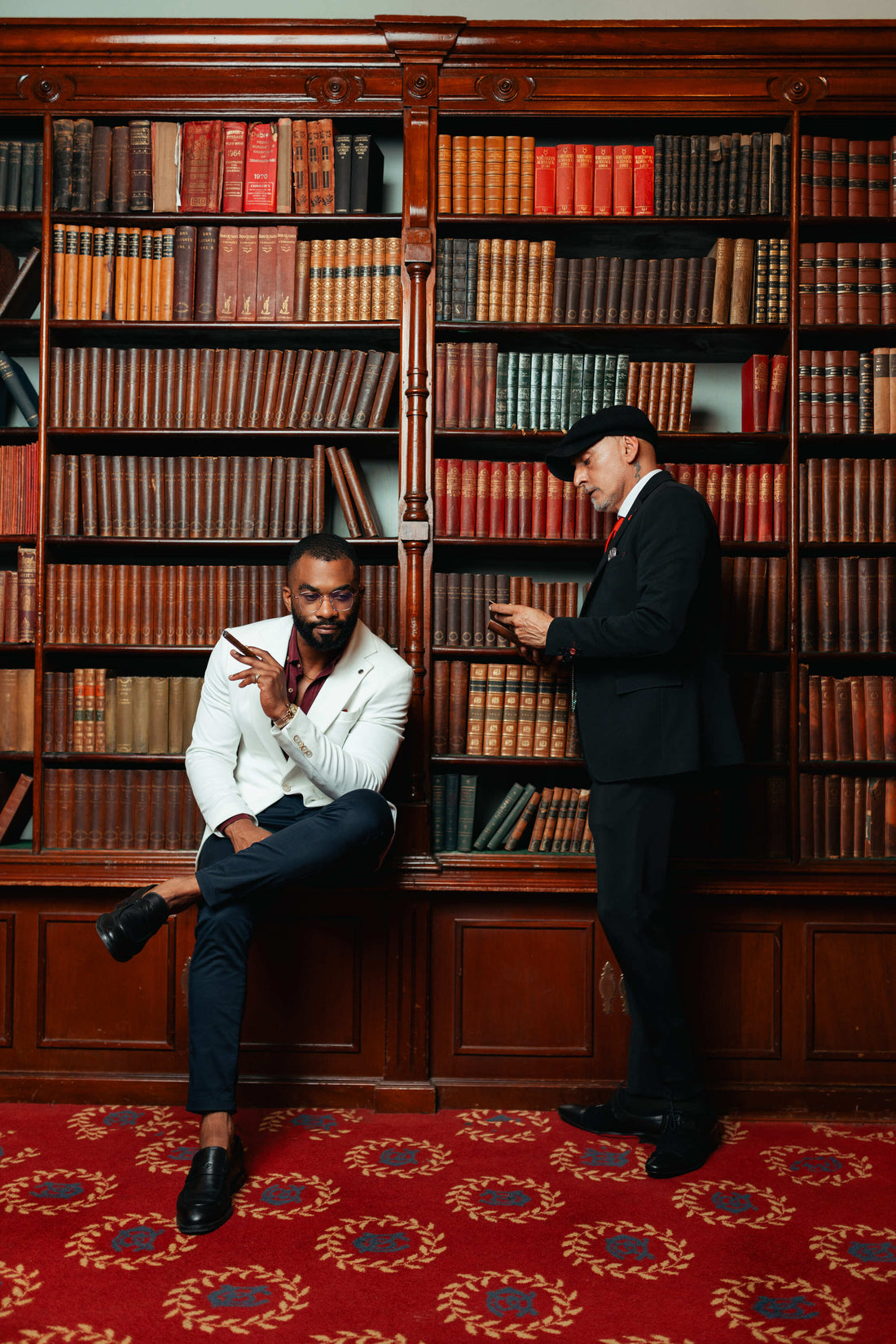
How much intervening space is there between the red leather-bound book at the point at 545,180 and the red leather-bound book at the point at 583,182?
61 mm

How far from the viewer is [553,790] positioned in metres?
2.79

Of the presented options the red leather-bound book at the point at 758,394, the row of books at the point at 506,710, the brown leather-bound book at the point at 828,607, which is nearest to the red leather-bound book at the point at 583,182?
the red leather-bound book at the point at 758,394

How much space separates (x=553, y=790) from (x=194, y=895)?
105 cm

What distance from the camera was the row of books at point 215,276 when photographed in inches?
111

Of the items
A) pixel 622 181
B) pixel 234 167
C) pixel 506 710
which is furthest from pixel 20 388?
pixel 622 181

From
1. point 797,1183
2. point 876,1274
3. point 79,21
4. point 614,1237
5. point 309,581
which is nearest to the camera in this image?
point 876,1274

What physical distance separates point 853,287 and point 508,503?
3.78 ft

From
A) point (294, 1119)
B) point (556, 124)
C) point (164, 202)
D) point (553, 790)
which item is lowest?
point (294, 1119)

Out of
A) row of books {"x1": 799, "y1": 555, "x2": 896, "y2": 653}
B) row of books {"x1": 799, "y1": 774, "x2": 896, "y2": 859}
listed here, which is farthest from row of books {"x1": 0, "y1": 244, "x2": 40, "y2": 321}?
row of books {"x1": 799, "y1": 774, "x2": 896, "y2": 859}

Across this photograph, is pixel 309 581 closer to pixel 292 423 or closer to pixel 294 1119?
pixel 292 423

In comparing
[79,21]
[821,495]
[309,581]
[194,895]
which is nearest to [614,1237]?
[194,895]

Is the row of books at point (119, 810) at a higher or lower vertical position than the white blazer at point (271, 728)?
lower

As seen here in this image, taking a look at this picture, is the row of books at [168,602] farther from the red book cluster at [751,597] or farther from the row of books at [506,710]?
the red book cluster at [751,597]

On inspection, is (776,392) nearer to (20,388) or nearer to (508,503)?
(508,503)
